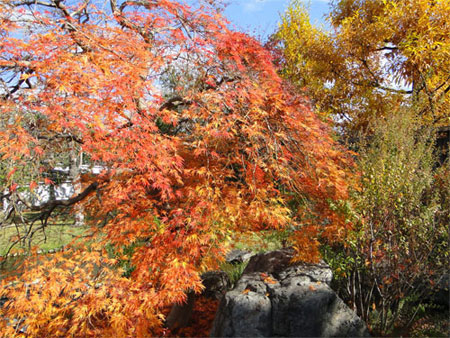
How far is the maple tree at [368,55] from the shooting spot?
7809mm

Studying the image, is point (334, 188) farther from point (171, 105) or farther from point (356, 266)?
point (171, 105)

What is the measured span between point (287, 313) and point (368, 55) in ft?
27.2

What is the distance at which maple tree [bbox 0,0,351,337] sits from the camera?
324 cm

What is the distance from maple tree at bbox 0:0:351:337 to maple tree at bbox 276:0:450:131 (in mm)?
4935

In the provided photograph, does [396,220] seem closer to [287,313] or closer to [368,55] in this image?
[287,313]

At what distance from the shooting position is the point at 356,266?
12.0 feet

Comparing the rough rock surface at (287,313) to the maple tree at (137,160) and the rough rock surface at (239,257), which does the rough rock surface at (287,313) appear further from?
the rough rock surface at (239,257)

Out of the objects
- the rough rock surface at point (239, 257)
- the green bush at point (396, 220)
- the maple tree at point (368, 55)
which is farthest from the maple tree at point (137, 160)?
the maple tree at point (368, 55)

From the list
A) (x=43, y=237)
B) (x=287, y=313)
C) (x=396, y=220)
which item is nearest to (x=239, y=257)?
(x=287, y=313)

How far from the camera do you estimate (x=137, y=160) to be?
10.8 feet

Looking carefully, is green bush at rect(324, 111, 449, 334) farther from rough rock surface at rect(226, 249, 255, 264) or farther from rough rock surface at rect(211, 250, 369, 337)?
rough rock surface at rect(226, 249, 255, 264)

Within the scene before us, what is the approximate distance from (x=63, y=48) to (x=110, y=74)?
0.66 metres

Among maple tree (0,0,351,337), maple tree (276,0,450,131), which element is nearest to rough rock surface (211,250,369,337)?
maple tree (0,0,351,337)

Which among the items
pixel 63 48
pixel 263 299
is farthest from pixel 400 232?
pixel 63 48
